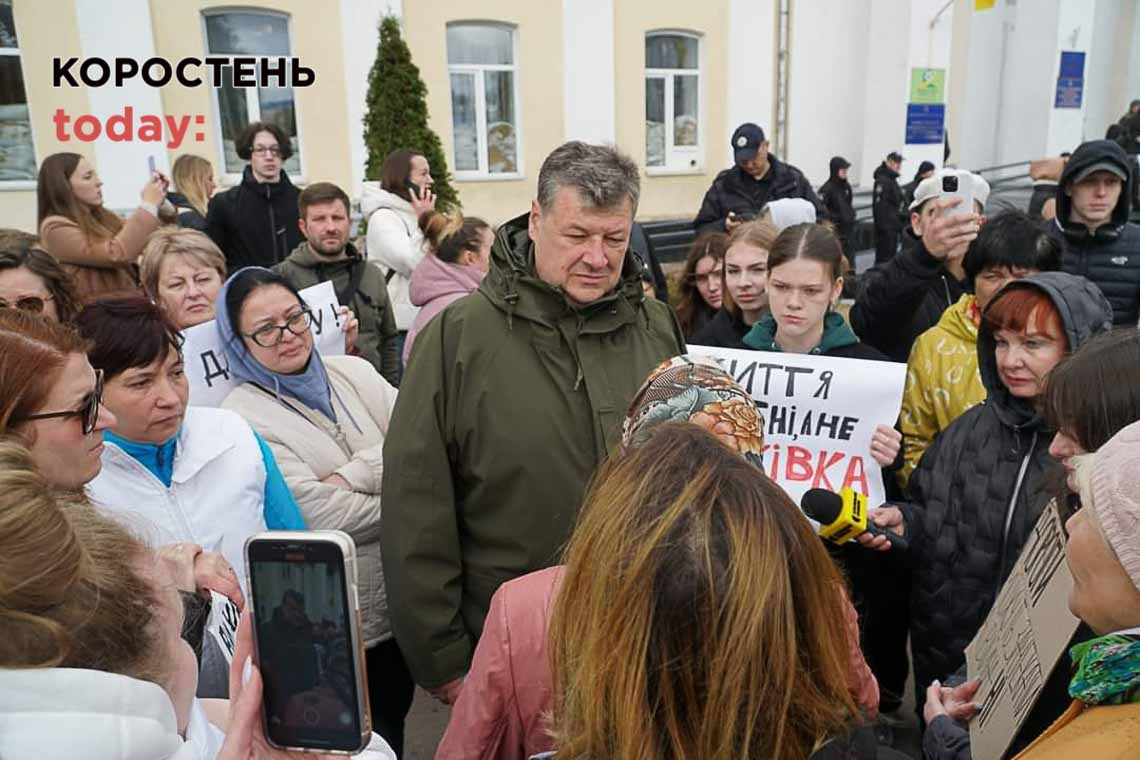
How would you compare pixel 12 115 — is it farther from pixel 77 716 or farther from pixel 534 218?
pixel 77 716

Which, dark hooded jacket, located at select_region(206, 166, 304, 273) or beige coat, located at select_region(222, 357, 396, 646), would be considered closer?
beige coat, located at select_region(222, 357, 396, 646)

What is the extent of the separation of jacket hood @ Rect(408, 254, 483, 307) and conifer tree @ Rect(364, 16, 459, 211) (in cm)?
712

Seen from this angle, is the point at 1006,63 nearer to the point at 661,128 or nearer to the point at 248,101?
the point at 661,128

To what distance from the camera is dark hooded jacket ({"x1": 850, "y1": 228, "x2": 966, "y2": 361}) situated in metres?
3.21

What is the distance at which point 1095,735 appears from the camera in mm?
1151

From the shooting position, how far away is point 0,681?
3.36 feet

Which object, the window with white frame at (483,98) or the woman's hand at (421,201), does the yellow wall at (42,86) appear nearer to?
the window with white frame at (483,98)

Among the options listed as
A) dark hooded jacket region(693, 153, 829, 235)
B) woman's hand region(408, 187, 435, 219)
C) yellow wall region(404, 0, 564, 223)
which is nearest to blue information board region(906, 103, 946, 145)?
yellow wall region(404, 0, 564, 223)

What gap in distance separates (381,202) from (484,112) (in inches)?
333

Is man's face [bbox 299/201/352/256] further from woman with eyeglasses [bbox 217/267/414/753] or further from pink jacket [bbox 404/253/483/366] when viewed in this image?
woman with eyeglasses [bbox 217/267/414/753]

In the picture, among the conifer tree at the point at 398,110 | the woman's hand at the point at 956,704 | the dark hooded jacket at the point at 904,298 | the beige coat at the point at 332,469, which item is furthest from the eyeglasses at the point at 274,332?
the conifer tree at the point at 398,110

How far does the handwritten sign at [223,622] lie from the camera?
172 cm

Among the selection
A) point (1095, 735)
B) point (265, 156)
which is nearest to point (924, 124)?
point (265, 156)

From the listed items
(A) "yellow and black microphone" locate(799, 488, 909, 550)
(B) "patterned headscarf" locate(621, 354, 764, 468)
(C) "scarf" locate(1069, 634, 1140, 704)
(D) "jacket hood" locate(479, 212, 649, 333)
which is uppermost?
(D) "jacket hood" locate(479, 212, 649, 333)
